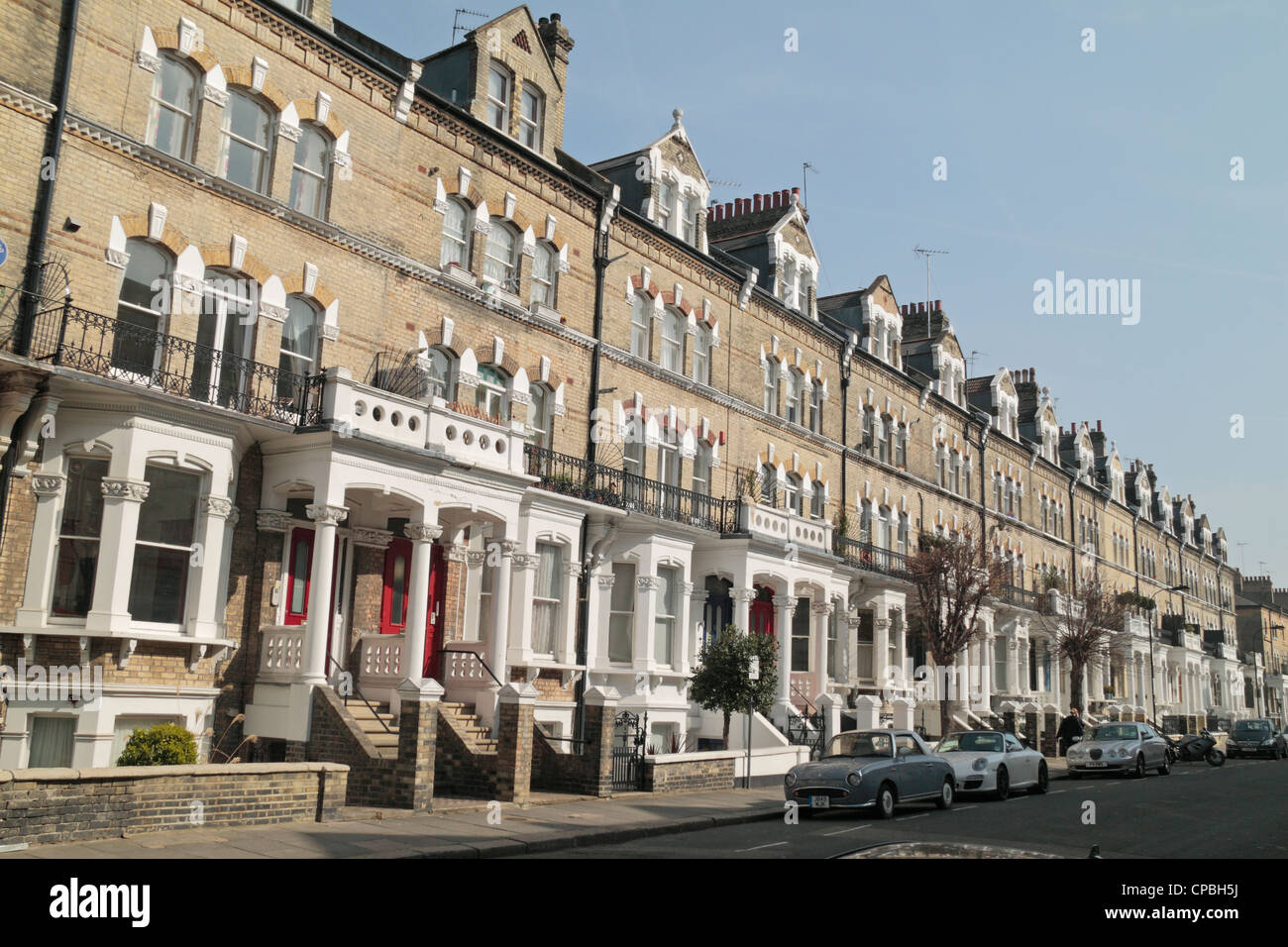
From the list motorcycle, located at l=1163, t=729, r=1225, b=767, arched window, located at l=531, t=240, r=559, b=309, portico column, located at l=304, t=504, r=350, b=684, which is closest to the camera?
portico column, located at l=304, t=504, r=350, b=684

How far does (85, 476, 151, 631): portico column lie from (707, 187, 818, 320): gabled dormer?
20.8 meters

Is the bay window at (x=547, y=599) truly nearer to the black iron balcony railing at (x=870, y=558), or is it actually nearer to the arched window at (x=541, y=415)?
the arched window at (x=541, y=415)

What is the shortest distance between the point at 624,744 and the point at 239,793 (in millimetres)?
8407

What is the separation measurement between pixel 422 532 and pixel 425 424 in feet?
6.08

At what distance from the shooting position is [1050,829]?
53.2 ft

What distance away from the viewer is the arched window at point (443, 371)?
68.1 ft

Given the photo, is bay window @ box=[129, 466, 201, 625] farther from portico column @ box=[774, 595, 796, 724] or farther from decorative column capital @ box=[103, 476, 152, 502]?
portico column @ box=[774, 595, 796, 724]

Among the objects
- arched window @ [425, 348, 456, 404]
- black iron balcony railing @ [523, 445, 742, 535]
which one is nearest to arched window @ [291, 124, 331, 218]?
arched window @ [425, 348, 456, 404]

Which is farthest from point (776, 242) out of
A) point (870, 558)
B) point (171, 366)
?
point (171, 366)

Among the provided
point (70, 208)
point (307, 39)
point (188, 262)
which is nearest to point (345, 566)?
point (188, 262)

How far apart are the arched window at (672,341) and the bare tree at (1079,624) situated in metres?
24.9

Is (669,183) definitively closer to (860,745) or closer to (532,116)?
(532,116)

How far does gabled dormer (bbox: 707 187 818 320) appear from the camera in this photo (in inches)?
1271

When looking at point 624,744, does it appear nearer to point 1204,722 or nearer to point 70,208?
point 70,208
